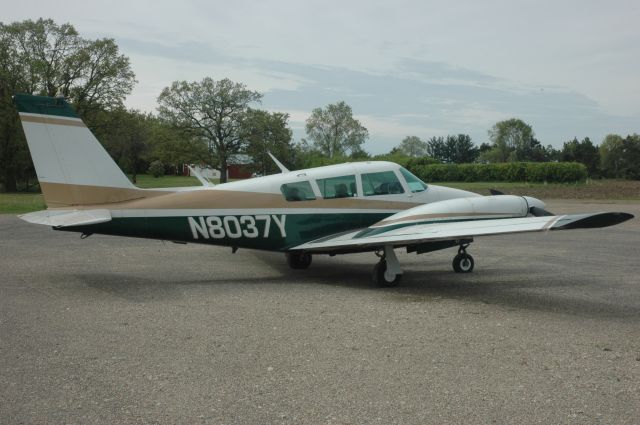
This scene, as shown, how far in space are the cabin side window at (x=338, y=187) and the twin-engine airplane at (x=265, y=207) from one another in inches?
0.8

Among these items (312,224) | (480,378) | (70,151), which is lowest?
(480,378)

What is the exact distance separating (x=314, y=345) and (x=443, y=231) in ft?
13.5

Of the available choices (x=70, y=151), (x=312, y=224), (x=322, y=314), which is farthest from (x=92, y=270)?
(x=322, y=314)

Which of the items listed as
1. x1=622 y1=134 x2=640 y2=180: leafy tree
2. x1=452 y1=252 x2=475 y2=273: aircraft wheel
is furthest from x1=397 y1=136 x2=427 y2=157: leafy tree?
x1=452 y1=252 x2=475 y2=273: aircraft wheel

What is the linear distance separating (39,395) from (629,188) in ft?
164

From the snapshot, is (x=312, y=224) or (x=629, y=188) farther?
(x=629, y=188)

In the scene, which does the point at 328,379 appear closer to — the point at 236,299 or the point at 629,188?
the point at 236,299

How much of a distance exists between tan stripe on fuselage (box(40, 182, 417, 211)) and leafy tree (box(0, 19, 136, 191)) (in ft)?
156

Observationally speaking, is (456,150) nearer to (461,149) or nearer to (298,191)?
(461,149)

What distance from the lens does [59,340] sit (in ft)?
21.5

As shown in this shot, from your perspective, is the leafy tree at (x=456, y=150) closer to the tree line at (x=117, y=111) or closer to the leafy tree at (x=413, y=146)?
the leafy tree at (x=413, y=146)

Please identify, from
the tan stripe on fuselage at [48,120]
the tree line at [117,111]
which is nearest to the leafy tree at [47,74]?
the tree line at [117,111]

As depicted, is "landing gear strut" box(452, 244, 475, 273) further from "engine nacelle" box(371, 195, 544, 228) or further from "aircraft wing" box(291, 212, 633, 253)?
"aircraft wing" box(291, 212, 633, 253)

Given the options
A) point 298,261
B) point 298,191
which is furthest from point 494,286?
point 298,261
